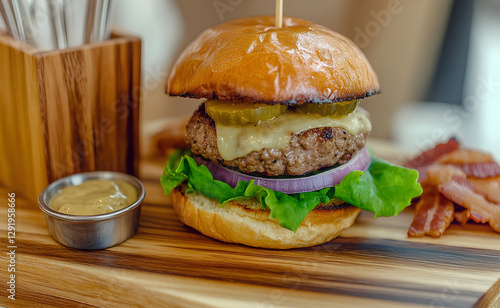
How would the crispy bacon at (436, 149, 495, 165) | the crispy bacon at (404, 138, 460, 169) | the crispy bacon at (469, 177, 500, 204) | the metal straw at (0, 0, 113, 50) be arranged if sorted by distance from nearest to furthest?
the metal straw at (0, 0, 113, 50) < the crispy bacon at (469, 177, 500, 204) < the crispy bacon at (436, 149, 495, 165) < the crispy bacon at (404, 138, 460, 169)

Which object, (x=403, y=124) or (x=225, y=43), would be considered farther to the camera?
(x=403, y=124)

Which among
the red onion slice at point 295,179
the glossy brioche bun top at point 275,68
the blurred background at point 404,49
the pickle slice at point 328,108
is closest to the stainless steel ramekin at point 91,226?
the red onion slice at point 295,179

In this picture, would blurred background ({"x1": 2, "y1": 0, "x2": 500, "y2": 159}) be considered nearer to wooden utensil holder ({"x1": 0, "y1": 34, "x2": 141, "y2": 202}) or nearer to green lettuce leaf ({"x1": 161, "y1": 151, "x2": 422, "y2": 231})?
wooden utensil holder ({"x1": 0, "y1": 34, "x2": 141, "y2": 202})

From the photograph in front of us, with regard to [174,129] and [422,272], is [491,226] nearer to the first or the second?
[422,272]

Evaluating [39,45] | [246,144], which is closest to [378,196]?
[246,144]

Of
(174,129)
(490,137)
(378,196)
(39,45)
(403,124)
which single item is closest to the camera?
(378,196)

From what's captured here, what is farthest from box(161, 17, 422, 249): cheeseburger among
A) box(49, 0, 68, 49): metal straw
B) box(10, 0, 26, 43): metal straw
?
box(10, 0, 26, 43): metal straw
